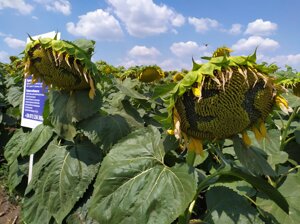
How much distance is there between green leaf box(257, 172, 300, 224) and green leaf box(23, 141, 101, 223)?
825 millimetres

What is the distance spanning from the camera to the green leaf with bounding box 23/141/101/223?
6.20 ft

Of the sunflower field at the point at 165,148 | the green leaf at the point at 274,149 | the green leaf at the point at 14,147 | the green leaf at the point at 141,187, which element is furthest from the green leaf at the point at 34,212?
the green leaf at the point at 274,149

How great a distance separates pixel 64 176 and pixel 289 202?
1077 millimetres

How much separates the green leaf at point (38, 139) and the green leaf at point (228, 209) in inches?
43.8

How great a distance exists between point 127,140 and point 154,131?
125mm

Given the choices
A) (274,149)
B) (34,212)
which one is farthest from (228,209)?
(34,212)

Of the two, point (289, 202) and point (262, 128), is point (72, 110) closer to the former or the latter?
point (262, 128)

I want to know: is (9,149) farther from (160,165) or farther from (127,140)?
(160,165)

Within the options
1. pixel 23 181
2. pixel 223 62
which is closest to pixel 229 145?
pixel 223 62

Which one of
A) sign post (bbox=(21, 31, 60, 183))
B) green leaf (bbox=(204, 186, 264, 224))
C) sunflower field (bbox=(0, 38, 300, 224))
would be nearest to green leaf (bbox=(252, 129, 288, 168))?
sunflower field (bbox=(0, 38, 300, 224))

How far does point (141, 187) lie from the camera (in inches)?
55.4

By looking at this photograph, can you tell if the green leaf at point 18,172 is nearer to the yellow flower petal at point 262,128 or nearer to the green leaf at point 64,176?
the green leaf at point 64,176

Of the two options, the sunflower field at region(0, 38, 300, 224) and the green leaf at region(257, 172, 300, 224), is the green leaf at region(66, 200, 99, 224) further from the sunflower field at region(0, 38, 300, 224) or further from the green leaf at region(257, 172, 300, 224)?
the green leaf at region(257, 172, 300, 224)

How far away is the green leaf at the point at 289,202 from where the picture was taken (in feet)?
5.15
